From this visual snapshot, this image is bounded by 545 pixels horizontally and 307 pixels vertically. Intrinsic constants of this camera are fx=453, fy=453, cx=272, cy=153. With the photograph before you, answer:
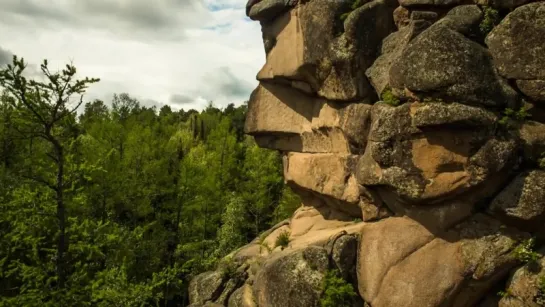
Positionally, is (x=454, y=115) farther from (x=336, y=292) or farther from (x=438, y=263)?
(x=336, y=292)

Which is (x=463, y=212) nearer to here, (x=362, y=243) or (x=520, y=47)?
(x=362, y=243)

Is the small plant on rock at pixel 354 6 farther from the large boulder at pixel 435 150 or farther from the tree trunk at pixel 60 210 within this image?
the tree trunk at pixel 60 210

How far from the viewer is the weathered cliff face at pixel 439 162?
13.9m

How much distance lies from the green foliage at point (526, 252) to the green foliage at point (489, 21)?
22.9 ft

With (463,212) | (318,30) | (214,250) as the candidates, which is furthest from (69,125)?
(214,250)

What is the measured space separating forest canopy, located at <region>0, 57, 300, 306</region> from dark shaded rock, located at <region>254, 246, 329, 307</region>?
3.19 m

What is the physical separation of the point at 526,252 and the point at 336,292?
6067 millimetres

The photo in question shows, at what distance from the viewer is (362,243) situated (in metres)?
16.4

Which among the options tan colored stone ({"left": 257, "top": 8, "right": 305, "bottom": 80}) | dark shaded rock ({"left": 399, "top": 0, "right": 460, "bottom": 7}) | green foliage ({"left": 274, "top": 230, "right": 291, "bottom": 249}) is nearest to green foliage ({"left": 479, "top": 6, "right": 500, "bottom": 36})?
dark shaded rock ({"left": 399, "top": 0, "right": 460, "bottom": 7})

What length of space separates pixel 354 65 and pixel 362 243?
23.5 feet

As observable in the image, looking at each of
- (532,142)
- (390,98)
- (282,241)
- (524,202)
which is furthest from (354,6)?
(282,241)

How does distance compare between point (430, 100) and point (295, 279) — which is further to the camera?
point (295, 279)

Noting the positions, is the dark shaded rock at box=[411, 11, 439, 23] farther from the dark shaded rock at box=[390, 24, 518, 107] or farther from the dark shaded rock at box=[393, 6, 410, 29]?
the dark shaded rock at box=[390, 24, 518, 107]

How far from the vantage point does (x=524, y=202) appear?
44.9 ft
